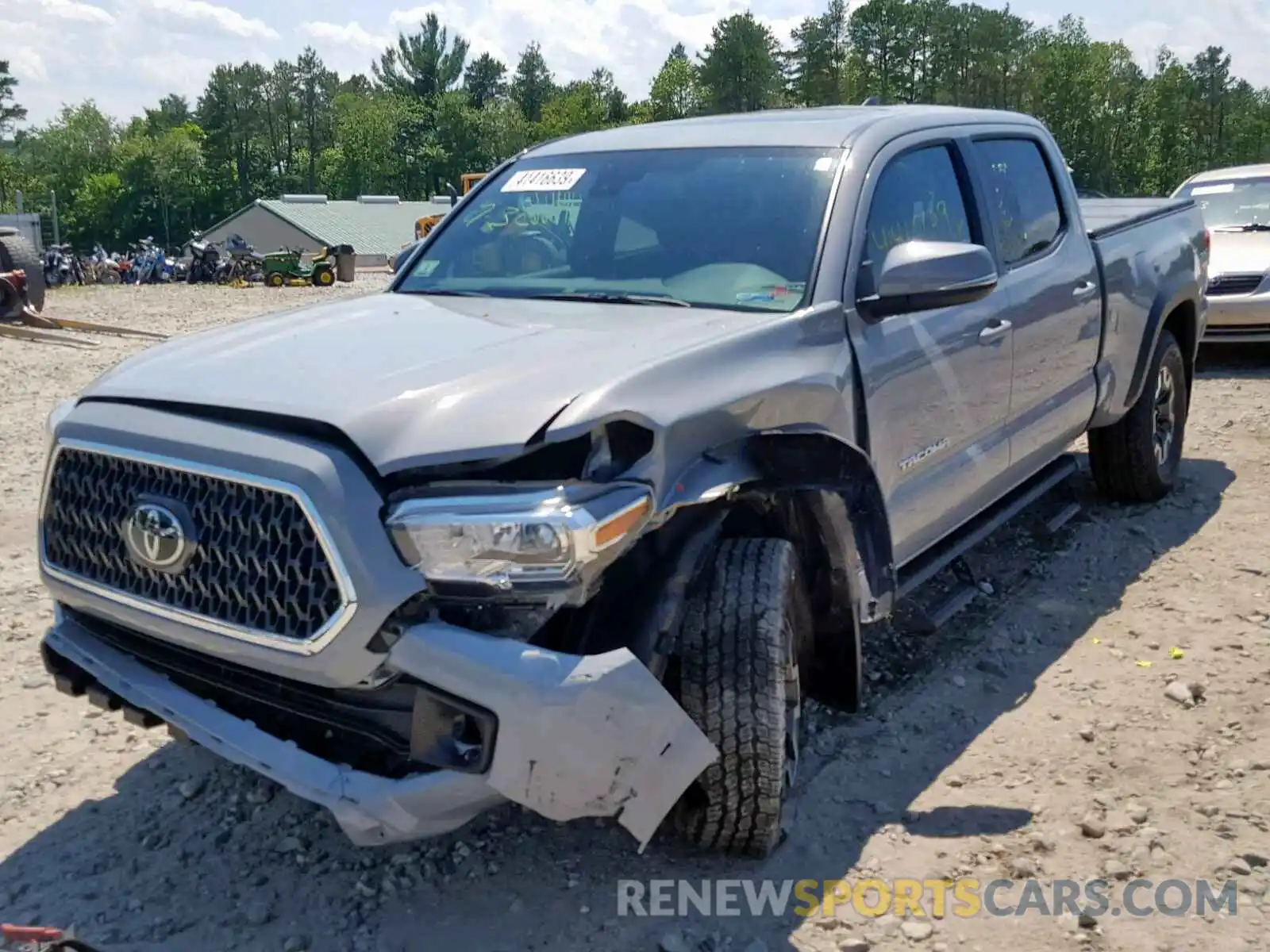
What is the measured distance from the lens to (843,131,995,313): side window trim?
3.62m

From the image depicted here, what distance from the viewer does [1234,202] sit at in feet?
38.1

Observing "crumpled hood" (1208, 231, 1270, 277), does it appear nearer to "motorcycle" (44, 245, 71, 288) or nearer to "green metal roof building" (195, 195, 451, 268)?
"motorcycle" (44, 245, 71, 288)

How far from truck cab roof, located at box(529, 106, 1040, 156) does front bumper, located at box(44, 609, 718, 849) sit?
2110mm

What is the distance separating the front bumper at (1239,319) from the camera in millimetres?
9922

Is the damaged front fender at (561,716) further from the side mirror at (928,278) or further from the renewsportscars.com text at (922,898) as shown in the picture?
the side mirror at (928,278)

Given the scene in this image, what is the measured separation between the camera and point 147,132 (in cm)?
13250

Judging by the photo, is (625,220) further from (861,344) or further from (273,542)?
(273,542)

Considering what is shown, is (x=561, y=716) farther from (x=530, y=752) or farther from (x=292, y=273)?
(x=292, y=273)

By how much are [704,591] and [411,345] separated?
938 mm

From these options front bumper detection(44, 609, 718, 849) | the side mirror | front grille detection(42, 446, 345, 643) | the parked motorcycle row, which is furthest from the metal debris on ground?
the parked motorcycle row

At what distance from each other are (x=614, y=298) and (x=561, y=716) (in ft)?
5.23

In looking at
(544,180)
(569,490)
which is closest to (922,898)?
(569,490)

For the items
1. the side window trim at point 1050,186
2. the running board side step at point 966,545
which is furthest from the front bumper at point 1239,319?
the side window trim at point 1050,186

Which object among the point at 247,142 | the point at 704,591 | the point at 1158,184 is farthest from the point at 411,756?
the point at 247,142
